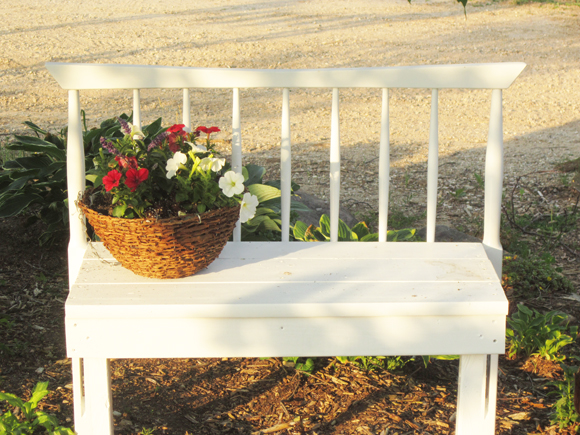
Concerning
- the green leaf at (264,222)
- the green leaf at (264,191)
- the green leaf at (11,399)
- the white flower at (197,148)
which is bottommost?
the green leaf at (11,399)

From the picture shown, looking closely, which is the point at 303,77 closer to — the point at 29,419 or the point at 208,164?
the point at 208,164

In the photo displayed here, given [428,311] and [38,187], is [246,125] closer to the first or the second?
[38,187]

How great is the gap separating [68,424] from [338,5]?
1217 centimetres

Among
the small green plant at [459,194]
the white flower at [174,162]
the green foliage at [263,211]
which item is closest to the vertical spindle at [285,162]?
the green foliage at [263,211]

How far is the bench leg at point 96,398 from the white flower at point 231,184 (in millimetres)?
599

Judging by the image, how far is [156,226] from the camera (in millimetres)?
1632

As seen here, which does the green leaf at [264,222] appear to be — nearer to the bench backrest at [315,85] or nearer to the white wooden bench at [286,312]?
the bench backrest at [315,85]

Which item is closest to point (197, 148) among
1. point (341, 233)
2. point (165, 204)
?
point (165, 204)

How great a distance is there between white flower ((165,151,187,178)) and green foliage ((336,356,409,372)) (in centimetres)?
110

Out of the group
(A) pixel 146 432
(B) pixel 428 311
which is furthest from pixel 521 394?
(A) pixel 146 432

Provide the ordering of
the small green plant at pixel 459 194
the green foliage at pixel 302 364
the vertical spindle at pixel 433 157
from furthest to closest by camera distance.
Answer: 1. the small green plant at pixel 459 194
2. the green foliage at pixel 302 364
3. the vertical spindle at pixel 433 157

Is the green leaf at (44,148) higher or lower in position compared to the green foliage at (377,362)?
higher

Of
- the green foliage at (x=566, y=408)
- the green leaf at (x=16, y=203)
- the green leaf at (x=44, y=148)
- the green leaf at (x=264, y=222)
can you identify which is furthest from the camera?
the green leaf at (x=44, y=148)

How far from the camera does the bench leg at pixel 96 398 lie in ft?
5.63
